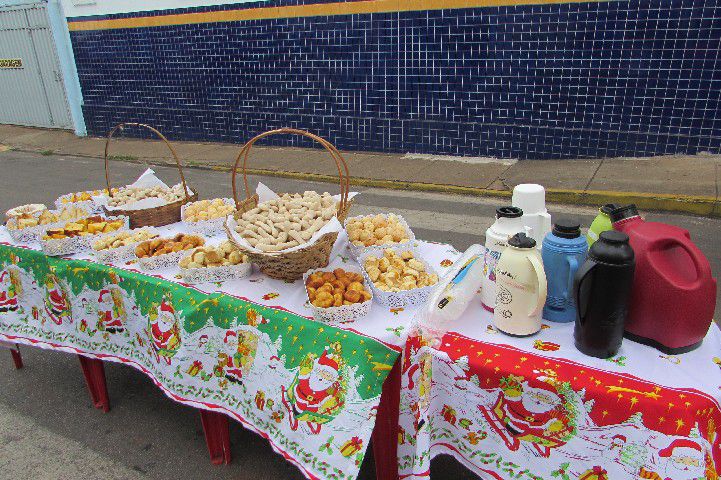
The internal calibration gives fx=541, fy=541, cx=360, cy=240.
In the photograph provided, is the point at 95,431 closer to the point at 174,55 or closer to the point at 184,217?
the point at 184,217

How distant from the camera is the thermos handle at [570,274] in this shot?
1788mm

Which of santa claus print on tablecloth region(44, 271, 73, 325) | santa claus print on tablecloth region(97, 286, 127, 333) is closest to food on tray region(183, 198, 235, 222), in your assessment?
santa claus print on tablecloth region(97, 286, 127, 333)

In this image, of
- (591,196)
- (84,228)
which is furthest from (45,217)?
(591,196)

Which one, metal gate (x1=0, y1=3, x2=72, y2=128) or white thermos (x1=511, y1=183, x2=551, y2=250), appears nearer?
white thermos (x1=511, y1=183, x2=551, y2=250)

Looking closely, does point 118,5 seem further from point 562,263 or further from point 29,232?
point 562,263

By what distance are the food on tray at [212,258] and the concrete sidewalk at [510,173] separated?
205 inches

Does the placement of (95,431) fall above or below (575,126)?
below

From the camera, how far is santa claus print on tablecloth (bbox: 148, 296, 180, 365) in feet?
8.04

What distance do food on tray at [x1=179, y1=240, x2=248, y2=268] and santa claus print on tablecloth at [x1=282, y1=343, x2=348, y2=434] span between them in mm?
698

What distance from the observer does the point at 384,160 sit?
29.2ft

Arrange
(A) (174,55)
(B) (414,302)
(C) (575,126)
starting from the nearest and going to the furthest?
1. (B) (414,302)
2. (C) (575,126)
3. (A) (174,55)

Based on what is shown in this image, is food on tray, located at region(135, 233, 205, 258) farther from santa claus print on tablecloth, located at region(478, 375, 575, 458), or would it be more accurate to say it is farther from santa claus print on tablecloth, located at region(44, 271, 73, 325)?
santa claus print on tablecloth, located at region(478, 375, 575, 458)

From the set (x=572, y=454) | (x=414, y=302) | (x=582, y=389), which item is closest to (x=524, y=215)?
(x=414, y=302)

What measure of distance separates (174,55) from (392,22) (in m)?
4.76
